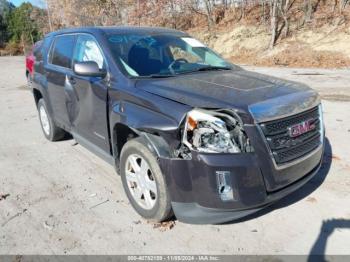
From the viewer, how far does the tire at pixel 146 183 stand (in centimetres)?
333

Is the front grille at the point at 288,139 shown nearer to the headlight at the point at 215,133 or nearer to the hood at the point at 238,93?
the hood at the point at 238,93

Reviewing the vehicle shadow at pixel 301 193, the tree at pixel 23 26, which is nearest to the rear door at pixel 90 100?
the vehicle shadow at pixel 301 193

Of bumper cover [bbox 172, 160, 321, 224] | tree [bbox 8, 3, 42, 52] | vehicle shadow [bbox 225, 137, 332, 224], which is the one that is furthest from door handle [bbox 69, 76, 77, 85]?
tree [bbox 8, 3, 42, 52]

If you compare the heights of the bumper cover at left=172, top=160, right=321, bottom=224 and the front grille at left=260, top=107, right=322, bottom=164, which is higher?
the front grille at left=260, top=107, right=322, bottom=164

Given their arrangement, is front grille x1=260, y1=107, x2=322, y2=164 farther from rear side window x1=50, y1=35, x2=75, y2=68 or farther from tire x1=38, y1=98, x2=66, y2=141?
tire x1=38, y1=98, x2=66, y2=141

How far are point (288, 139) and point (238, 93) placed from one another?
1.96ft

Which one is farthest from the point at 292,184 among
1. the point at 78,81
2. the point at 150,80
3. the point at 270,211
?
the point at 78,81

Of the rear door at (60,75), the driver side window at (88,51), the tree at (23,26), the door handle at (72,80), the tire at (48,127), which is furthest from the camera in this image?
the tree at (23,26)

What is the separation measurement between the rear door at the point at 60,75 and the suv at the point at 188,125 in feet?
0.93

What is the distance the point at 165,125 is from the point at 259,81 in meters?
1.25

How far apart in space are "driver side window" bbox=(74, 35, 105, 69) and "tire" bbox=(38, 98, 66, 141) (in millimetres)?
1664

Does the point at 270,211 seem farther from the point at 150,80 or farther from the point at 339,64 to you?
the point at 339,64

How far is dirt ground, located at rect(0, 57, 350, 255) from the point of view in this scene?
3309 mm

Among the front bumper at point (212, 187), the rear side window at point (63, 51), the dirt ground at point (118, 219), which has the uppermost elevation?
the rear side window at point (63, 51)
